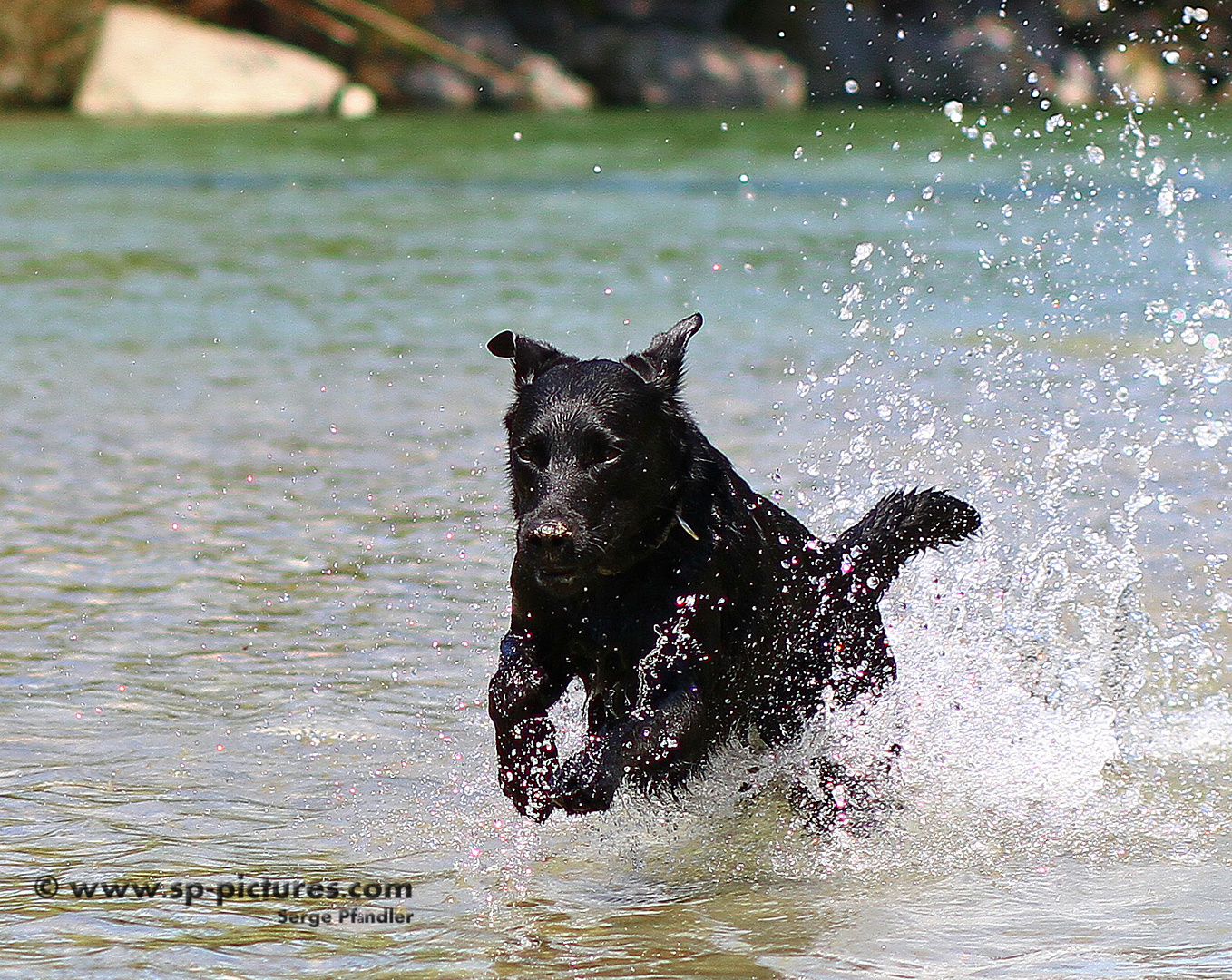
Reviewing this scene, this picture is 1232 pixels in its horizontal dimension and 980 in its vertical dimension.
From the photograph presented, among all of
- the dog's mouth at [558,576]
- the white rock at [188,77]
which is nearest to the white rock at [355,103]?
the white rock at [188,77]

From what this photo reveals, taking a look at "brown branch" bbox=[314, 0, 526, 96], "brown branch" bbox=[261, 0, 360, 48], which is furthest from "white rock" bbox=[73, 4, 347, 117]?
"brown branch" bbox=[261, 0, 360, 48]

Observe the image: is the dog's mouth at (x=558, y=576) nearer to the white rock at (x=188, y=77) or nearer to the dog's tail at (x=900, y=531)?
the dog's tail at (x=900, y=531)

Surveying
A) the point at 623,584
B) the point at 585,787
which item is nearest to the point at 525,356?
the point at 623,584

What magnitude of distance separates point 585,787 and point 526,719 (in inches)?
9.1

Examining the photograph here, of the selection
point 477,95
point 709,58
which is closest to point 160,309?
point 477,95

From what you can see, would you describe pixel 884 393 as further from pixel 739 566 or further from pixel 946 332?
pixel 739 566

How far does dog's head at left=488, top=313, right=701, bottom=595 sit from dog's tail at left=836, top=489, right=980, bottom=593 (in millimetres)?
745

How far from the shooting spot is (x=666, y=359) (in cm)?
420

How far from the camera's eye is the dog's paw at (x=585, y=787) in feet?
12.6

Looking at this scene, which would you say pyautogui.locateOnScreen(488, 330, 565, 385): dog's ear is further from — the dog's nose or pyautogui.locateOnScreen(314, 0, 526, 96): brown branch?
pyautogui.locateOnScreen(314, 0, 526, 96): brown branch

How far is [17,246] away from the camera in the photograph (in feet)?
47.6

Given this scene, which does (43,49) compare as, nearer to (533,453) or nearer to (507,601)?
(507,601)

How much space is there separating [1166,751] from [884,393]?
476cm

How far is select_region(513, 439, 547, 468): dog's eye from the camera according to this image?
158 inches
